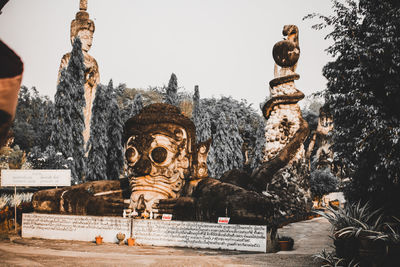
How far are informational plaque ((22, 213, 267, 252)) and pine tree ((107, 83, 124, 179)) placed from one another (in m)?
18.8

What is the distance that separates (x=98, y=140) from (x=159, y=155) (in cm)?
1940

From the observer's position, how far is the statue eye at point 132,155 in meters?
7.71

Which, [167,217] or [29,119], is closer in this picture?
[167,217]

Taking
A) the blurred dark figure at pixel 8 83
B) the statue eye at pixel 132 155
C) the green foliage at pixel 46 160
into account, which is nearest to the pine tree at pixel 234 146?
the green foliage at pixel 46 160

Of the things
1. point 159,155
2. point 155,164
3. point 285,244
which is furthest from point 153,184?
point 285,244

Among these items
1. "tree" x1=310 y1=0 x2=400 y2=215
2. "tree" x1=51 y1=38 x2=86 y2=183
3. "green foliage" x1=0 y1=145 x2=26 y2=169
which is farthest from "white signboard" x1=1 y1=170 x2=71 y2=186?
"tree" x1=51 y1=38 x2=86 y2=183

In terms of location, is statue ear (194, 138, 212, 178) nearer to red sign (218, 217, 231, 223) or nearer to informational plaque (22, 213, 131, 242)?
red sign (218, 217, 231, 223)

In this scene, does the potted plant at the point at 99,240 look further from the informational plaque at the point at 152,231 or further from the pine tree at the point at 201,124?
the pine tree at the point at 201,124

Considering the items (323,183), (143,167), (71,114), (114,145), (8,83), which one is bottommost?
(323,183)

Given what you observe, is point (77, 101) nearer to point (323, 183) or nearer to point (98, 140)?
point (98, 140)

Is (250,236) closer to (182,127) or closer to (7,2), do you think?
(182,127)

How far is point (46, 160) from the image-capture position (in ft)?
55.6

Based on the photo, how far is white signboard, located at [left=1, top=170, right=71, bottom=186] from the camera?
9.02 m

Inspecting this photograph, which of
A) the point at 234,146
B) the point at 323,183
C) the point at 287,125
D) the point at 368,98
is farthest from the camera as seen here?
the point at 234,146
